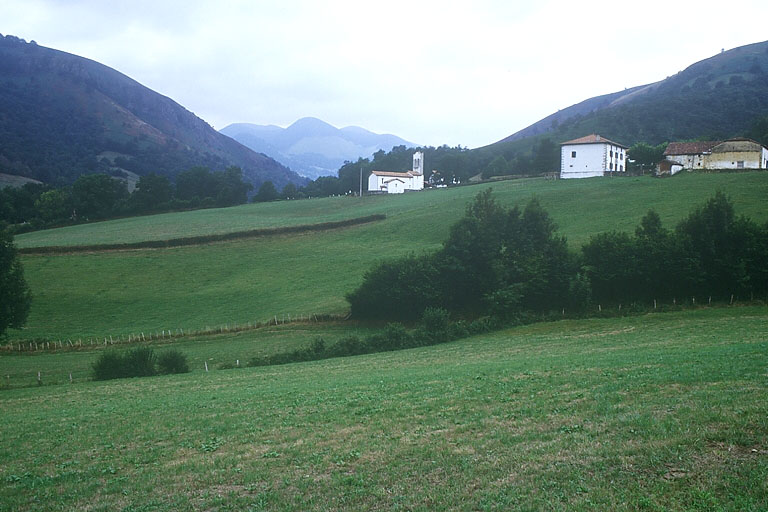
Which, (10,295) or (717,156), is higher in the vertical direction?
(717,156)

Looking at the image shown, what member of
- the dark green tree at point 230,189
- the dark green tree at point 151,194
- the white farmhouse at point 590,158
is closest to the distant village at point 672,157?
the white farmhouse at point 590,158

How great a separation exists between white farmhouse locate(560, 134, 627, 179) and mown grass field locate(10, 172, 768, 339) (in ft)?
30.3

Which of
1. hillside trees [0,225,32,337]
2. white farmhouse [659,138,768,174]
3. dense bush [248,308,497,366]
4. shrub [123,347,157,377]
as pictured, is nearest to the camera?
shrub [123,347,157,377]

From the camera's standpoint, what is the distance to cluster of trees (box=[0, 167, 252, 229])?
390ft

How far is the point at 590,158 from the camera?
107 meters

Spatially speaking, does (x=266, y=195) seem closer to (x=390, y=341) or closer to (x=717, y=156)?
(x=717, y=156)

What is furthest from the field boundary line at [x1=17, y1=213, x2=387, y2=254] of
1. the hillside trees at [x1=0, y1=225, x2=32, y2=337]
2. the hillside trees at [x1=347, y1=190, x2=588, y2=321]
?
the hillside trees at [x1=347, y1=190, x2=588, y2=321]

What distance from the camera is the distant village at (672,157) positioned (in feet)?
299

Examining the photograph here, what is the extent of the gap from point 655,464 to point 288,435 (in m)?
9.25

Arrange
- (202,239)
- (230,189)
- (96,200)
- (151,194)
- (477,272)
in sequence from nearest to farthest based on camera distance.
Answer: (477,272) → (202,239) → (96,200) → (151,194) → (230,189)

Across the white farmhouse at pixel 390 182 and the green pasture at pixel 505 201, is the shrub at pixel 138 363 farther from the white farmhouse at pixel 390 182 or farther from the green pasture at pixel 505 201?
the white farmhouse at pixel 390 182

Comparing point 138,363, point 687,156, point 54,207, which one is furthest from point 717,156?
point 54,207

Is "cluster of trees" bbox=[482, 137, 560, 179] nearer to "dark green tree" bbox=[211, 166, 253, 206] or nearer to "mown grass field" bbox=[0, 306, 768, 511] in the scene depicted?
"dark green tree" bbox=[211, 166, 253, 206]

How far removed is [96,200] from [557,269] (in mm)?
112027
